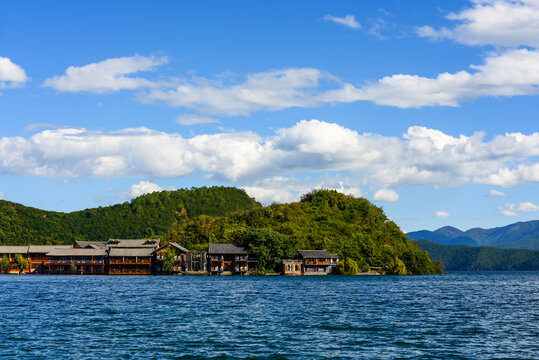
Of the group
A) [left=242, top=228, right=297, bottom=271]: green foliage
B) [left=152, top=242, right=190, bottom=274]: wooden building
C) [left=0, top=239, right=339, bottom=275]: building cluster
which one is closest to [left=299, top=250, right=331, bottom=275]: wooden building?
[left=0, top=239, right=339, bottom=275]: building cluster

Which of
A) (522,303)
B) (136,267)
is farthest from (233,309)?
(136,267)

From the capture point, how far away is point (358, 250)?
6491 inches

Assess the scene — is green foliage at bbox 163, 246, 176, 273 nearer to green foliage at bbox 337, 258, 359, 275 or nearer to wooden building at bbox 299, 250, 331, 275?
wooden building at bbox 299, 250, 331, 275

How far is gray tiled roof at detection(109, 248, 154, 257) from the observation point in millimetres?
155125

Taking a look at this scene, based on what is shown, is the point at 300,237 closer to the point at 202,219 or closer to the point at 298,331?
the point at 202,219

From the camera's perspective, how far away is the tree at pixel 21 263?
161750 mm

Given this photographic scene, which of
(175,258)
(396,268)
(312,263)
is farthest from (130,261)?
(396,268)

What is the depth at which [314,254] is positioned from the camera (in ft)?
497

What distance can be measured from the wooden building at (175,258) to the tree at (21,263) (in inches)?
1726

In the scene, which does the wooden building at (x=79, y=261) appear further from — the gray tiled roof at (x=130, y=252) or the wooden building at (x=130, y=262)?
the gray tiled roof at (x=130, y=252)

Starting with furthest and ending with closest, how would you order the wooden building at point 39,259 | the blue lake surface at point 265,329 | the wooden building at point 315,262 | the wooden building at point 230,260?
the wooden building at point 39,259 → the wooden building at point 315,262 → the wooden building at point 230,260 → the blue lake surface at point 265,329

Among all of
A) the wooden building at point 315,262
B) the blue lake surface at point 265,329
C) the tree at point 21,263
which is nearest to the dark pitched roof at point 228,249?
the wooden building at point 315,262

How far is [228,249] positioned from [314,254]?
85.5 ft

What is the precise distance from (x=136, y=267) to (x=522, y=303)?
4707 inches
